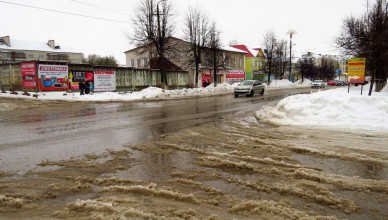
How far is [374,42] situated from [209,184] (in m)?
21.7

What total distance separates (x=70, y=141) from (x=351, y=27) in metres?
32.4

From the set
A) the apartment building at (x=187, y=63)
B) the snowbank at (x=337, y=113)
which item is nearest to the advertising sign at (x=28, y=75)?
the apartment building at (x=187, y=63)

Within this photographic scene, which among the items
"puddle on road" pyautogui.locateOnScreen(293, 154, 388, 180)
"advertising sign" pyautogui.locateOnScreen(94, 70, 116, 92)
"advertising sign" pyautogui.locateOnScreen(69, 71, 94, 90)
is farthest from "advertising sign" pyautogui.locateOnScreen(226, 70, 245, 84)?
"puddle on road" pyautogui.locateOnScreen(293, 154, 388, 180)

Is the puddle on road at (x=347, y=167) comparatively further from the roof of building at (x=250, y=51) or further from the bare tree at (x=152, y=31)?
the roof of building at (x=250, y=51)

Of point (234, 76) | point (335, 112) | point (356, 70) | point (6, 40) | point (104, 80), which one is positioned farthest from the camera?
point (6, 40)

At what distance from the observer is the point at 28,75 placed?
26.6 meters

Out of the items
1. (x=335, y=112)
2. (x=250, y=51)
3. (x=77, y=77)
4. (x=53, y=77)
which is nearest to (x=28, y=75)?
(x=53, y=77)

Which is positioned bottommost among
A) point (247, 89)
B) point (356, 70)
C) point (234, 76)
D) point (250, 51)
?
point (247, 89)

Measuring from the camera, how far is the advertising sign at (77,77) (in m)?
28.1

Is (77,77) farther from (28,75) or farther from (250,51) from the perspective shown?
(250,51)

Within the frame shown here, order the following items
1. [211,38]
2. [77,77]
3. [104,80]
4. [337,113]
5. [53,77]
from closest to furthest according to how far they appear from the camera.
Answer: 1. [337,113]
2. [53,77]
3. [77,77]
4. [104,80]
5. [211,38]

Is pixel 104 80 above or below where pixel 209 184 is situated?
above

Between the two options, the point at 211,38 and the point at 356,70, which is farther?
the point at 211,38

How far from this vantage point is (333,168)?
19.2ft
